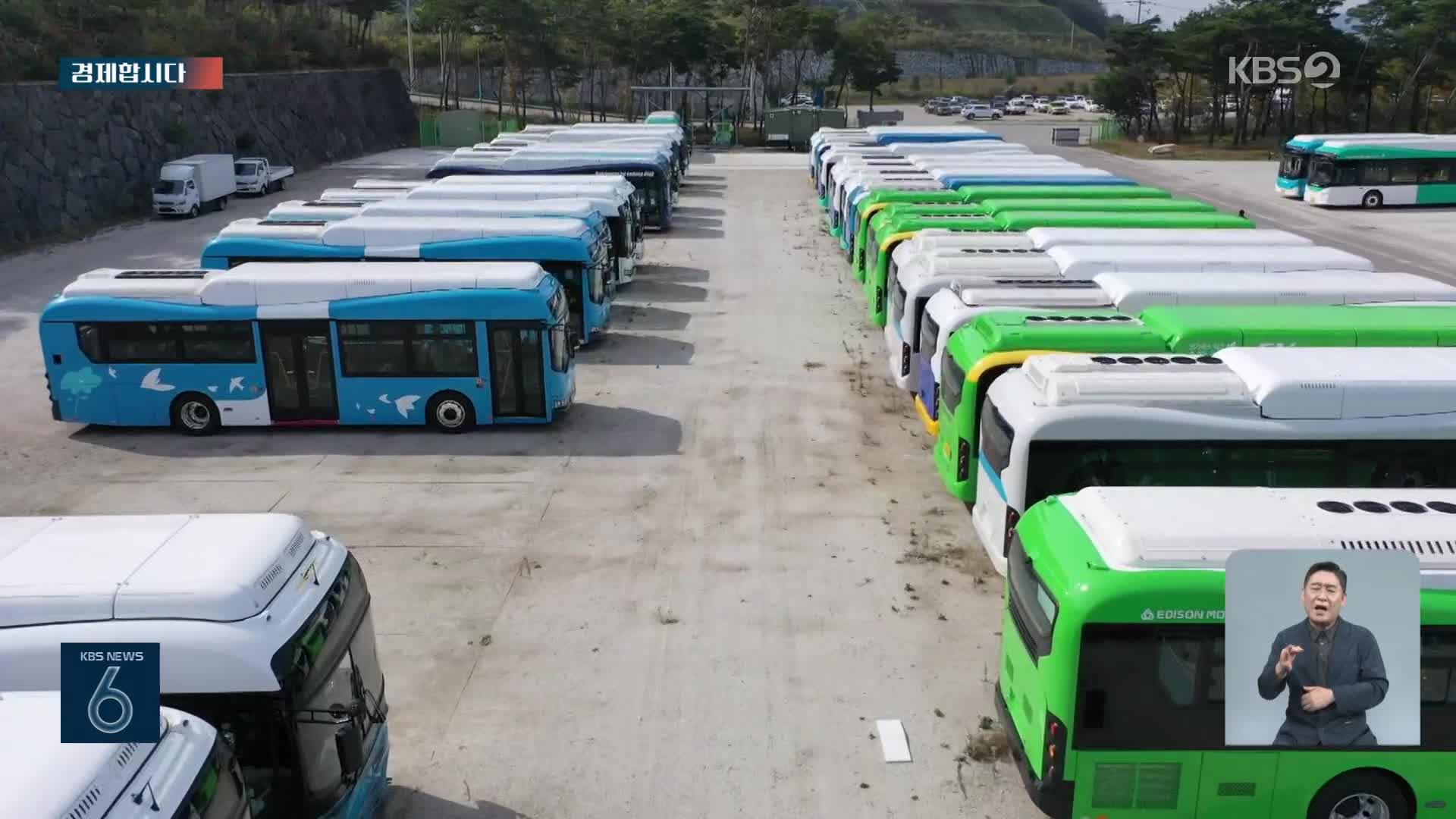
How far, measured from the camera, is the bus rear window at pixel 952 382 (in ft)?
47.1

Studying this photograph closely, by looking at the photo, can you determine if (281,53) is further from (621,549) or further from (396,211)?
(621,549)

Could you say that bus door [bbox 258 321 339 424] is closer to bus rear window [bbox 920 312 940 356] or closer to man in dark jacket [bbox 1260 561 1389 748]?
bus rear window [bbox 920 312 940 356]

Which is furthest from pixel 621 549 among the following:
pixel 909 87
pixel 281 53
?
pixel 909 87

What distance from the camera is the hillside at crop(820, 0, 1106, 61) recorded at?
489ft

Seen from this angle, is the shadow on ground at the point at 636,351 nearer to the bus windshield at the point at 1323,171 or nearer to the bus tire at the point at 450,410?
the bus tire at the point at 450,410

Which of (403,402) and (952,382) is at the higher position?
(952,382)

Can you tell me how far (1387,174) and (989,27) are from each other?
149 meters

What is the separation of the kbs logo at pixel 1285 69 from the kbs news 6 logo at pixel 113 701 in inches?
2831

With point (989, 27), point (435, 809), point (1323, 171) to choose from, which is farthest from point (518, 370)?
point (989, 27)

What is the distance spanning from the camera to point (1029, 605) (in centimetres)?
894

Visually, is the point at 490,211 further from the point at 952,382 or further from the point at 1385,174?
the point at 1385,174

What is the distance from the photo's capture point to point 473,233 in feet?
75.7

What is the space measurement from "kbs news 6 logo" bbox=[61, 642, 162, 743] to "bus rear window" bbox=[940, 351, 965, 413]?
10041 mm

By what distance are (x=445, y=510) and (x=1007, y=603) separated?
8.19 m
